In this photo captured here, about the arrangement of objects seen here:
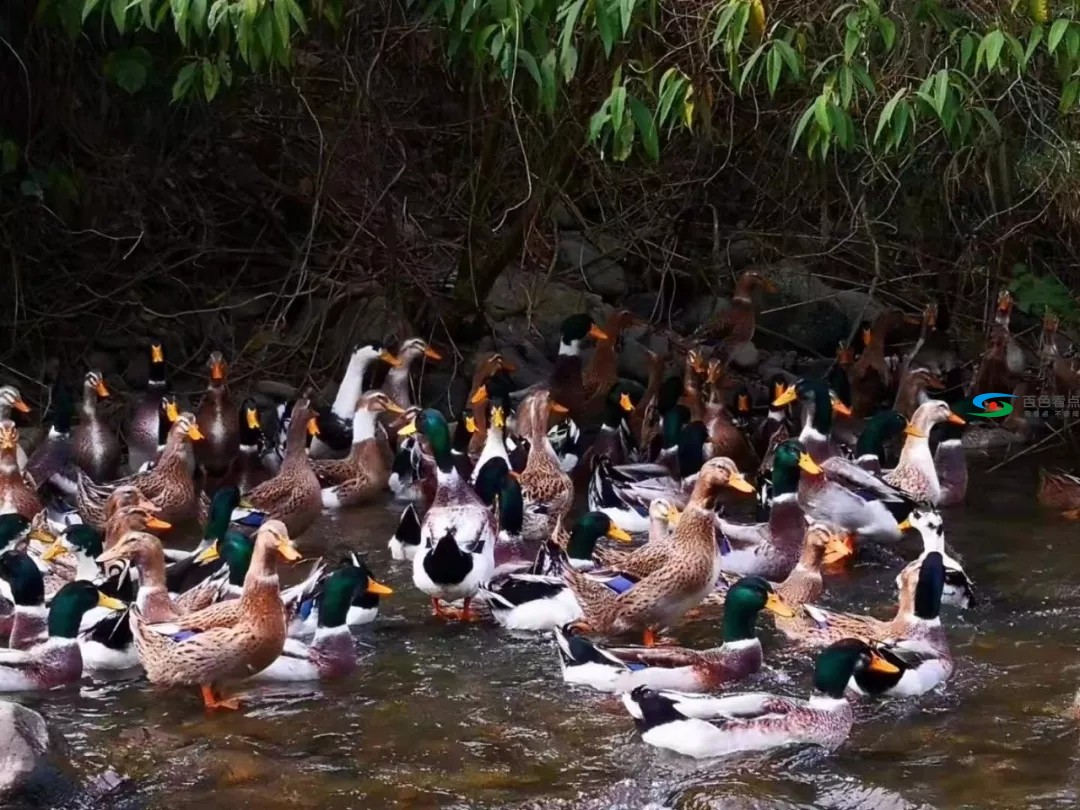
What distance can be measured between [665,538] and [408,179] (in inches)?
191

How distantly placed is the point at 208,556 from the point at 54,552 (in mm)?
663

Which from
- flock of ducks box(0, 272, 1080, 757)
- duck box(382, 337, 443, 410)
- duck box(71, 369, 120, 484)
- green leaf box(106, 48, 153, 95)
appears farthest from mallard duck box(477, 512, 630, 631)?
green leaf box(106, 48, 153, 95)

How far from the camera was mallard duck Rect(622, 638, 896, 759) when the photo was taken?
18.8 feet

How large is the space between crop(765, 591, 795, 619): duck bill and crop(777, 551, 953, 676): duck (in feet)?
0.42

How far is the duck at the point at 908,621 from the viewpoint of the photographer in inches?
259

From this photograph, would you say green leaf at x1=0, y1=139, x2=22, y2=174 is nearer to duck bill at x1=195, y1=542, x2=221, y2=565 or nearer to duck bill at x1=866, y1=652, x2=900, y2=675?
duck bill at x1=195, y1=542, x2=221, y2=565

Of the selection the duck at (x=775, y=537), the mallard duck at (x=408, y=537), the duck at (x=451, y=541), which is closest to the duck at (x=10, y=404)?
the mallard duck at (x=408, y=537)

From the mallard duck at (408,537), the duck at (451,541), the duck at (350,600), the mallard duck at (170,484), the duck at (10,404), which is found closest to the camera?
the duck at (350,600)

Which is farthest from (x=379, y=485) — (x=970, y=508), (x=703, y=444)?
(x=970, y=508)

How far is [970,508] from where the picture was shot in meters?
9.27

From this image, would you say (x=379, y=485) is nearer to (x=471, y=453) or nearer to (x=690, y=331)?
(x=471, y=453)

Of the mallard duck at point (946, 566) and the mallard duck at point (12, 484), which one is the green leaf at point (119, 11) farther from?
the mallard duck at point (946, 566)

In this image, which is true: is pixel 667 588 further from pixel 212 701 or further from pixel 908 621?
pixel 212 701

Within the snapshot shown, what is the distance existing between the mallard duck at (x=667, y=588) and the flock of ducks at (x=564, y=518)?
0.04 feet
